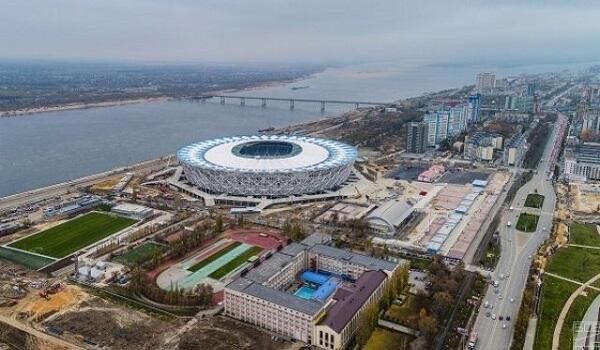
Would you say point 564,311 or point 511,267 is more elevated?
point 511,267

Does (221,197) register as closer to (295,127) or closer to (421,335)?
(421,335)

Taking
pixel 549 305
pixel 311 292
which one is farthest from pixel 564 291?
pixel 311 292

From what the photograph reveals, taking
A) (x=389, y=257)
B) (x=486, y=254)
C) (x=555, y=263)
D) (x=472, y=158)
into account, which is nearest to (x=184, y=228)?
(x=389, y=257)

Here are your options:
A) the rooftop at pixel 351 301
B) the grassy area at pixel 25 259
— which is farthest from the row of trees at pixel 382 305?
the grassy area at pixel 25 259

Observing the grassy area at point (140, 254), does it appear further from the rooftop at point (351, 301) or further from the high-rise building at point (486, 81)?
the high-rise building at point (486, 81)

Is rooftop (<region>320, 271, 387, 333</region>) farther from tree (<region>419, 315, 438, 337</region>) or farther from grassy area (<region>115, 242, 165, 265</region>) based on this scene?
grassy area (<region>115, 242, 165, 265</region>)

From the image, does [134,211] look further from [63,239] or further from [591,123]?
[591,123]
